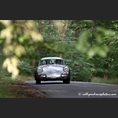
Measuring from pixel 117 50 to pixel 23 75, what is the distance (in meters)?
2.06

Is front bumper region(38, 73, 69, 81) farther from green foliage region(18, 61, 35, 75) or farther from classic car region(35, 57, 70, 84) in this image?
green foliage region(18, 61, 35, 75)

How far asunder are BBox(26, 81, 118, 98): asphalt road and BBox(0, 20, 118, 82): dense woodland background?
0.83ft

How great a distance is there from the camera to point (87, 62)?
21.2 ft

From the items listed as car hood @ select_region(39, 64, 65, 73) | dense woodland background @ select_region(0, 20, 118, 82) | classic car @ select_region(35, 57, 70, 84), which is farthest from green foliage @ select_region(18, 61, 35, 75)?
car hood @ select_region(39, 64, 65, 73)

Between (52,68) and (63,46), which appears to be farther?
(52,68)

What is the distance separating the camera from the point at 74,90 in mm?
7012

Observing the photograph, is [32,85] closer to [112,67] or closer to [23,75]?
[23,75]

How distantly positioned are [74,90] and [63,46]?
13.9ft

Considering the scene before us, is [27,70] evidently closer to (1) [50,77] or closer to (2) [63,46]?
(1) [50,77]

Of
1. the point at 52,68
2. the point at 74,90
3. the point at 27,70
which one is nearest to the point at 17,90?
the point at 27,70

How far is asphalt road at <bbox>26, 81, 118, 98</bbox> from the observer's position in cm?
674

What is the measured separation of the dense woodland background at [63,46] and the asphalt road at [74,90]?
251 millimetres
